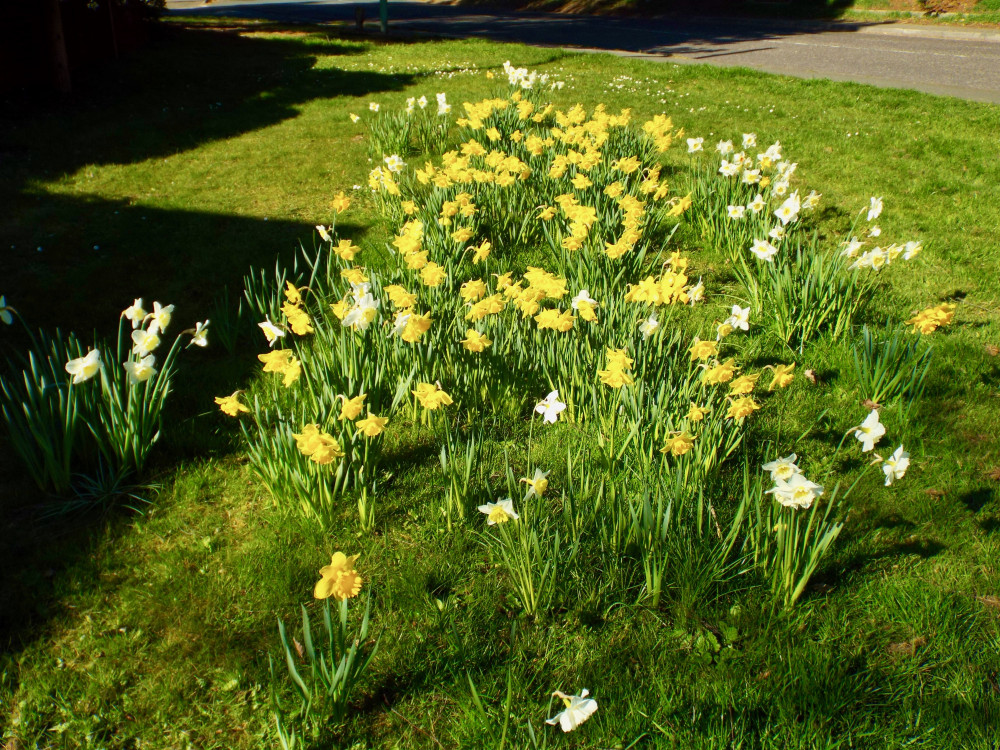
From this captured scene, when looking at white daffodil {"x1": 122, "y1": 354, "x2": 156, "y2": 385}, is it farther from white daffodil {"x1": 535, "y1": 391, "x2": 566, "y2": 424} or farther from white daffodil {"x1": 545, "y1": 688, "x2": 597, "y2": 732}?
white daffodil {"x1": 545, "y1": 688, "x2": 597, "y2": 732}

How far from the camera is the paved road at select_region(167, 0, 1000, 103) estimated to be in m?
10.4

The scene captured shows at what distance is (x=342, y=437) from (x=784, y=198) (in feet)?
12.1

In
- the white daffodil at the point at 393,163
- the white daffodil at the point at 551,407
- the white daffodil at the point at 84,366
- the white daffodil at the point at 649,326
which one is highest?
the white daffodil at the point at 393,163

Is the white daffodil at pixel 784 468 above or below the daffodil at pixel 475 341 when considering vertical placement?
below

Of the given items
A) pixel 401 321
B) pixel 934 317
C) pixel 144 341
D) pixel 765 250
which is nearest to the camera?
pixel 144 341

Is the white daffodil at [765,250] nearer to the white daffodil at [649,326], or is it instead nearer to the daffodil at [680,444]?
the white daffodil at [649,326]

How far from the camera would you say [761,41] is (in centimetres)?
1426

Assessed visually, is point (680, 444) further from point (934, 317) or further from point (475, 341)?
point (934, 317)

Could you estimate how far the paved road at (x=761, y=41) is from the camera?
10.4m

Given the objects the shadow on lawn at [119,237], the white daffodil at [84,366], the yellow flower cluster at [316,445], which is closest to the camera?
the yellow flower cluster at [316,445]

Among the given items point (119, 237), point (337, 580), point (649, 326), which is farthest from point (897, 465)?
point (119, 237)

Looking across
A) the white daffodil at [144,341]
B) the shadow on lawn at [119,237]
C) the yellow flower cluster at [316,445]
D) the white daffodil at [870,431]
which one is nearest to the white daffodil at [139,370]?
the white daffodil at [144,341]

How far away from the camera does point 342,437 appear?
8.01ft

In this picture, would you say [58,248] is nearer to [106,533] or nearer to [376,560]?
[106,533]
